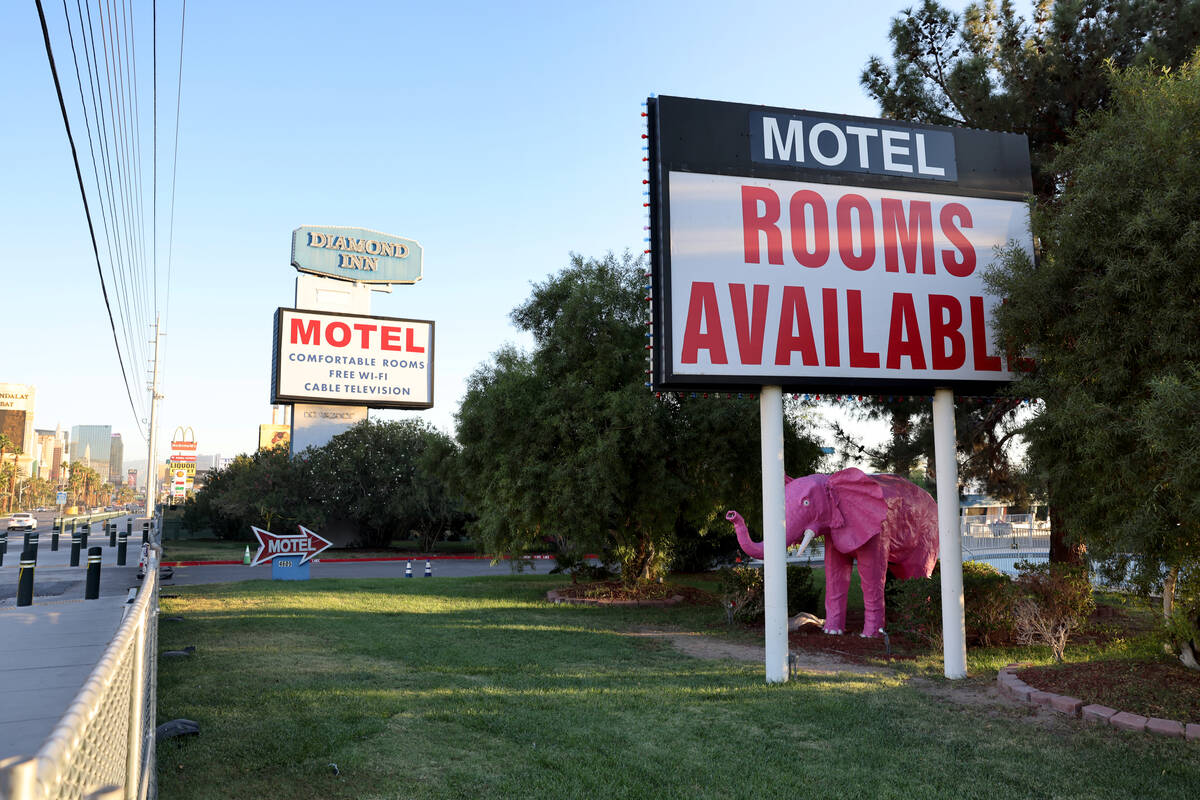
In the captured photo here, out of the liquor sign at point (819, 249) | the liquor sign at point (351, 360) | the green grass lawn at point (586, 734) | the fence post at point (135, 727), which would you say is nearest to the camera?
the fence post at point (135, 727)

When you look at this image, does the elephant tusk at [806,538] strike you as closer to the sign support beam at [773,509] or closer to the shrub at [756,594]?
the shrub at [756,594]

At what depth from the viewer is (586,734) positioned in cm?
671

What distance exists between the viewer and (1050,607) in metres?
10.4

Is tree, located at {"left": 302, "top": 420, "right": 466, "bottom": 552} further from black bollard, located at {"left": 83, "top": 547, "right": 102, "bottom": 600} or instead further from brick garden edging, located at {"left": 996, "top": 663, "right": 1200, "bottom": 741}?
brick garden edging, located at {"left": 996, "top": 663, "right": 1200, "bottom": 741}

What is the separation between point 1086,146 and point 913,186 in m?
1.85

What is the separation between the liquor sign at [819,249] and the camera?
8797 millimetres

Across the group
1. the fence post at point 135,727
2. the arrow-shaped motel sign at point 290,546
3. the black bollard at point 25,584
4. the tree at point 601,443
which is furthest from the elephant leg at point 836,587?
the black bollard at point 25,584

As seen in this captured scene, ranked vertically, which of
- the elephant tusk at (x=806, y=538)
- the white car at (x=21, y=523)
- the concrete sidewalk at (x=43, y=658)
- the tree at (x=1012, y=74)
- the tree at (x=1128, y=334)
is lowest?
the white car at (x=21, y=523)

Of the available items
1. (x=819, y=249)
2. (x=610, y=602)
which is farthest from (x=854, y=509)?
(x=610, y=602)

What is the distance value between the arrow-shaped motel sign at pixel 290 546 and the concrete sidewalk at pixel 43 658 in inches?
230

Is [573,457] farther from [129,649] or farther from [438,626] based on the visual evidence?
[129,649]

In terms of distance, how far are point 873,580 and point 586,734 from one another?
7.03m

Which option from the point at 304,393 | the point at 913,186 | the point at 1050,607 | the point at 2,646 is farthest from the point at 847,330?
the point at 304,393

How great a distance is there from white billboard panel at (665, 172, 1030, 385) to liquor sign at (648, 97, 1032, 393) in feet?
0.05
